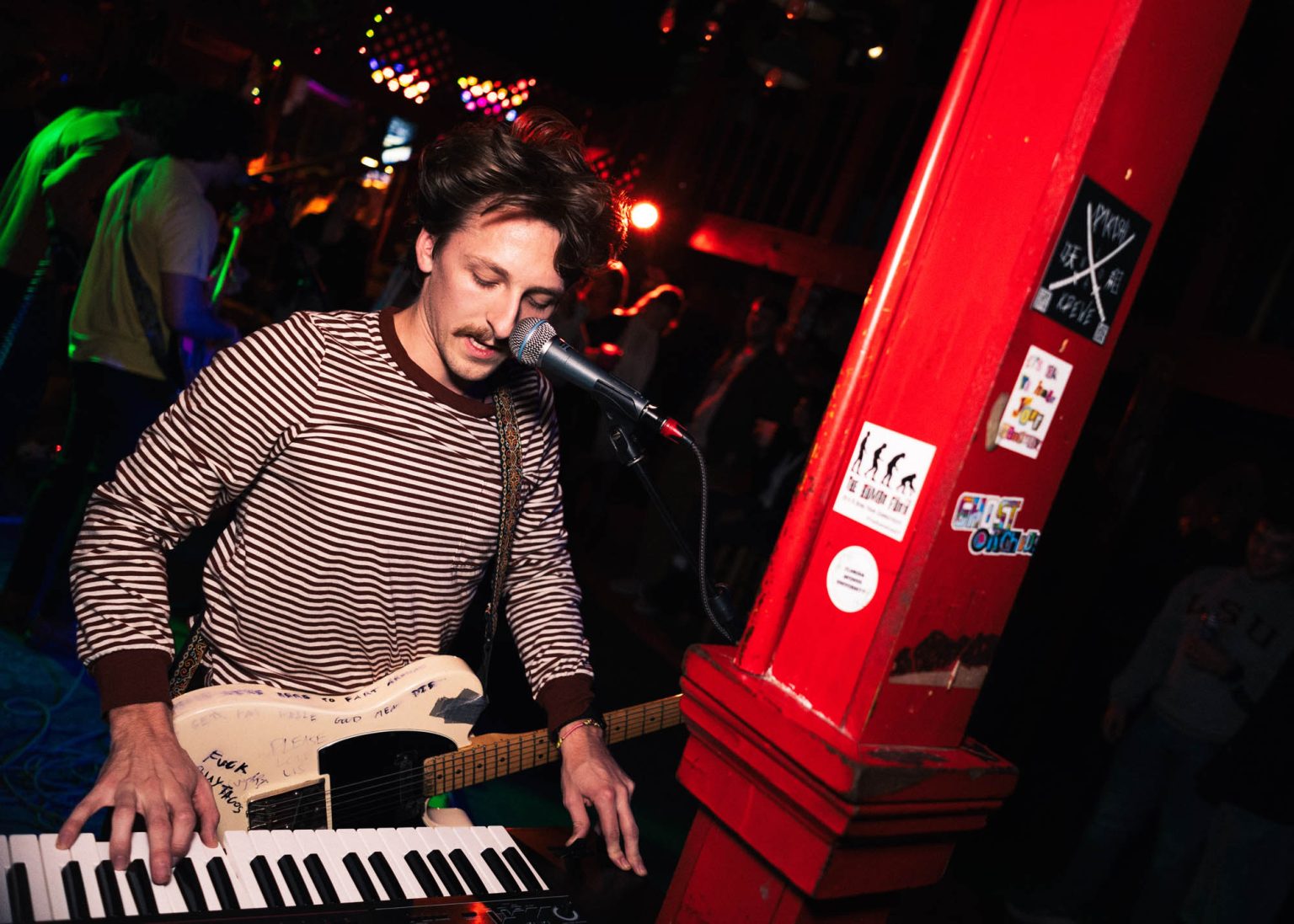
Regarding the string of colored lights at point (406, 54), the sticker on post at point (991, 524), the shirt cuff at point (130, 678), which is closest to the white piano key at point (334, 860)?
the shirt cuff at point (130, 678)

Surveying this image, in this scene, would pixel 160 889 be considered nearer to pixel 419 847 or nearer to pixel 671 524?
pixel 419 847

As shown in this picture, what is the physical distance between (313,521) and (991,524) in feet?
3.84

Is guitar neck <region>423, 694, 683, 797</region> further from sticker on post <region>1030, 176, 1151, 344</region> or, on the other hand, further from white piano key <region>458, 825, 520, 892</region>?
sticker on post <region>1030, 176, 1151, 344</region>

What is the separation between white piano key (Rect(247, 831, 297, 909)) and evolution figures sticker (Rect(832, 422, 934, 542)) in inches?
36.8

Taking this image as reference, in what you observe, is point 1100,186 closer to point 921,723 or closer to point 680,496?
point 921,723

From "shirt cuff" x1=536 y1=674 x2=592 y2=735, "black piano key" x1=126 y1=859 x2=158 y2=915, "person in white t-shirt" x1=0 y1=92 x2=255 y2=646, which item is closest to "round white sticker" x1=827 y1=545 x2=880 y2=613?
"shirt cuff" x1=536 y1=674 x2=592 y2=735

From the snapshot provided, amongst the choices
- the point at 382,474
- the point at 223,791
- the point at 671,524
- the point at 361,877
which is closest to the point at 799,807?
the point at 671,524

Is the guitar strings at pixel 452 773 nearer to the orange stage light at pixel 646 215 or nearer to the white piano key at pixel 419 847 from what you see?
the white piano key at pixel 419 847

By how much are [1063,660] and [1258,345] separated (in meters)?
2.06

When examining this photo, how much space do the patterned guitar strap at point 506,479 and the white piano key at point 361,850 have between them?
57cm

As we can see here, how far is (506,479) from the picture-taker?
1.85 m

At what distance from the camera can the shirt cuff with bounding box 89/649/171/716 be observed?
1.37 metres

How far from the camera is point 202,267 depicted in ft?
11.3

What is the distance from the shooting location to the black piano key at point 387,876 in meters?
1.30
